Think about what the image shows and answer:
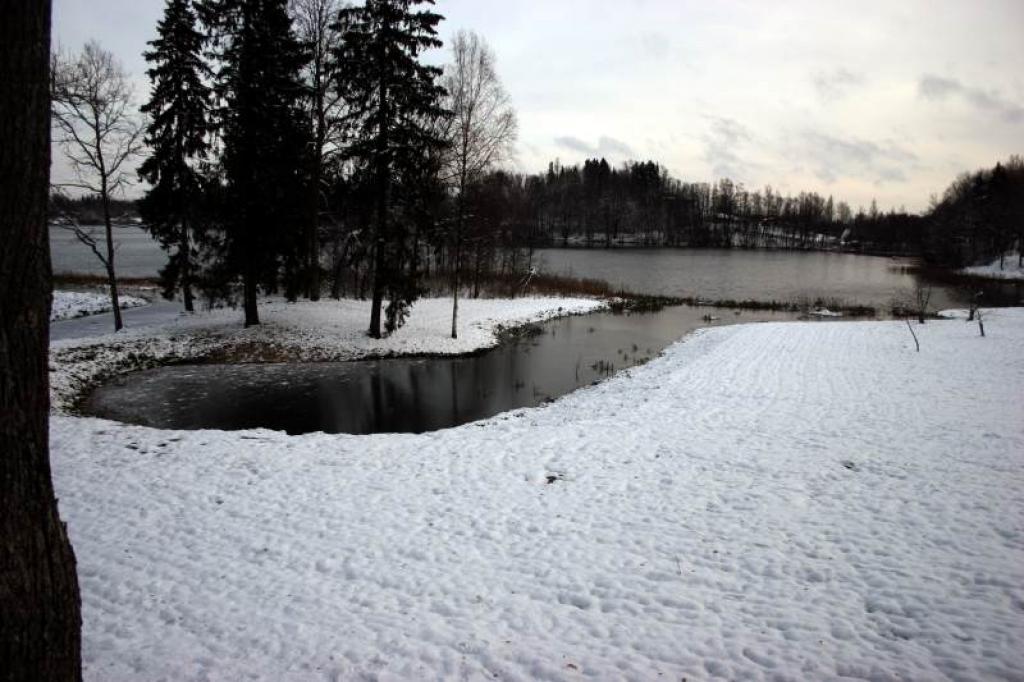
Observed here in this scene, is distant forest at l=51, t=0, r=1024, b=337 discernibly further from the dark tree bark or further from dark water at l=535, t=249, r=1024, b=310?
dark water at l=535, t=249, r=1024, b=310

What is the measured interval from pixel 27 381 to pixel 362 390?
492 inches

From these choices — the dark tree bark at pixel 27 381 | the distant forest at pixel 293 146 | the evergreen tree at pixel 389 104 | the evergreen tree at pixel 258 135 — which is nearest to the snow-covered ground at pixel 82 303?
the distant forest at pixel 293 146

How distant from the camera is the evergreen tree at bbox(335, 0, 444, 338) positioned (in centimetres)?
1614

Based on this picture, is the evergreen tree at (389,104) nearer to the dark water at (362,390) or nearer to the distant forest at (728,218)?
the dark water at (362,390)

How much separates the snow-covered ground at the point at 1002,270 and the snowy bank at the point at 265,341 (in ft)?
184

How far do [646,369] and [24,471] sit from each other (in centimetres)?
1615

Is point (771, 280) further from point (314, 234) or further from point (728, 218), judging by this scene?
point (728, 218)

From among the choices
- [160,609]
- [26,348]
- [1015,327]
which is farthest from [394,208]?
[1015,327]

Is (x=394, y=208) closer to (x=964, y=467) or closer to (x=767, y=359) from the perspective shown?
(x=767, y=359)

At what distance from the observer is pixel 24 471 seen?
2674mm

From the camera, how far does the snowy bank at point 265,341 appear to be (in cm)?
1536

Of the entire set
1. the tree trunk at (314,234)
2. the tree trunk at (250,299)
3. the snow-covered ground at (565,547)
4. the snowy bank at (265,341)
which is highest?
the tree trunk at (314,234)

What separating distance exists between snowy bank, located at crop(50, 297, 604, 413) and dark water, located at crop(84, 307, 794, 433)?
0.64 m

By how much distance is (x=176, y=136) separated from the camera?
20625mm
